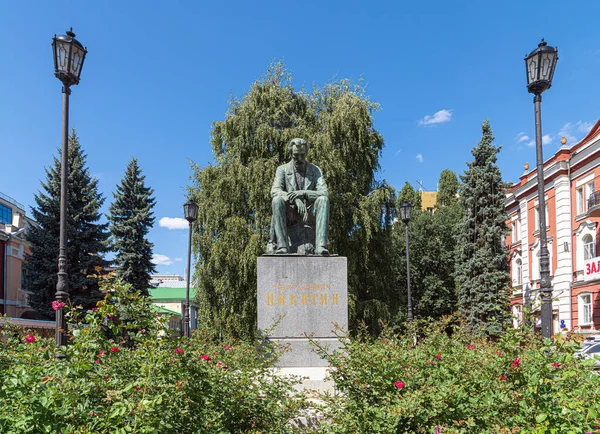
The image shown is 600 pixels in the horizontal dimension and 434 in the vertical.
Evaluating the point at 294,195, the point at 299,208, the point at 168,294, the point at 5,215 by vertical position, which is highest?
the point at 5,215

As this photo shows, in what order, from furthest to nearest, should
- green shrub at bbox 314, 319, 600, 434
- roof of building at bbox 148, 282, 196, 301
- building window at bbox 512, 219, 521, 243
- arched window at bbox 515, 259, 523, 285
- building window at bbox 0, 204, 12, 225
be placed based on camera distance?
1. roof of building at bbox 148, 282, 196, 301
2. building window at bbox 0, 204, 12, 225
3. building window at bbox 512, 219, 521, 243
4. arched window at bbox 515, 259, 523, 285
5. green shrub at bbox 314, 319, 600, 434

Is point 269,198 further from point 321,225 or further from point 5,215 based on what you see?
point 5,215

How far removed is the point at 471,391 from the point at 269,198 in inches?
523

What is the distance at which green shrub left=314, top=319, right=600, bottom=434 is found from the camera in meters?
3.40

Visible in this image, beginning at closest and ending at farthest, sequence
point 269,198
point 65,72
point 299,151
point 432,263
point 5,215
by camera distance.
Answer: point 65,72, point 299,151, point 269,198, point 432,263, point 5,215

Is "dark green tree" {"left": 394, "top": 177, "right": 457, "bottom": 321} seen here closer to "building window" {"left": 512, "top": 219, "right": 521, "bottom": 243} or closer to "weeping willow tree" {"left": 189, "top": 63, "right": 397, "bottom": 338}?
"building window" {"left": 512, "top": 219, "right": 521, "bottom": 243}

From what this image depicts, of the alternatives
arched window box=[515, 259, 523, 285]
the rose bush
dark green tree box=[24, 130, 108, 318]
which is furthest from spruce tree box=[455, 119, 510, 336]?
the rose bush

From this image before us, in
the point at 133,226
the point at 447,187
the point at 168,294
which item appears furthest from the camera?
the point at 168,294

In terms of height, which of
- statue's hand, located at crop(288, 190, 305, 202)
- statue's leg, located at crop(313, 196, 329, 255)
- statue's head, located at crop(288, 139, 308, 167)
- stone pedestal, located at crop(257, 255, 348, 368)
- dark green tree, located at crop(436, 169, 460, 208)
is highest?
dark green tree, located at crop(436, 169, 460, 208)

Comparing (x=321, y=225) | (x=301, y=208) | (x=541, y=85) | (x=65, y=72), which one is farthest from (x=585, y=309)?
(x=65, y=72)

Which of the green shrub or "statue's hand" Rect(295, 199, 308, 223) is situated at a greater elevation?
"statue's hand" Rect(295, 199, 308, 223)

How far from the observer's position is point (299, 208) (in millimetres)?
7574

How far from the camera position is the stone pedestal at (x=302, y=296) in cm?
696

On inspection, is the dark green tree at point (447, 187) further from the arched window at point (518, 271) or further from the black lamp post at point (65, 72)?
the black lamp post at point (65, 72)
